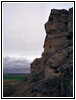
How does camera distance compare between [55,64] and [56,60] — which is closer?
[55,64]

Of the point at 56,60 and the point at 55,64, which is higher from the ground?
the point at 56,60

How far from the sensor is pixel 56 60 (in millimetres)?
27297

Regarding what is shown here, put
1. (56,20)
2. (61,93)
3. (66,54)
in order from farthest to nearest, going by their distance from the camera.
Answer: (56,20), (66,54), (61,93)

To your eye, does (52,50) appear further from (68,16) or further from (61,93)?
(61,93)

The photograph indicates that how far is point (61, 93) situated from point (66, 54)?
6669 mm

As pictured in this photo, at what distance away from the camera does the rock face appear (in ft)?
71.4

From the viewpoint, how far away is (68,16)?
3512 cm

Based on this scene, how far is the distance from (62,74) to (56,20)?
13.8 metres

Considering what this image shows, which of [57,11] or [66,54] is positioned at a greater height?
[57,11]

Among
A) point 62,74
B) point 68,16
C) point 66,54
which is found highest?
point 68,16

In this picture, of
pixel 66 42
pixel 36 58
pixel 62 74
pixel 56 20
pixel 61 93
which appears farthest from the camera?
pixel 36 58

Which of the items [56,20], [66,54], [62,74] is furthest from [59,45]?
[62,74]

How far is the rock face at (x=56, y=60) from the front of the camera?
21756mm

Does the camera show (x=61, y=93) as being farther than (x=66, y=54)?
No
